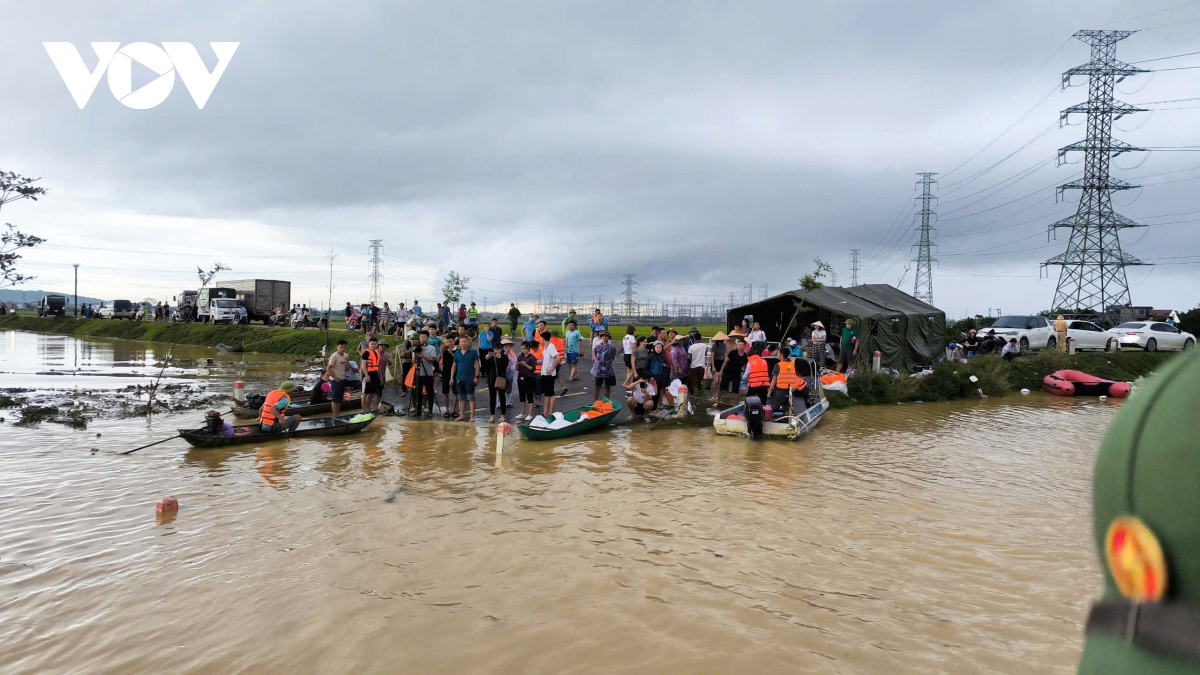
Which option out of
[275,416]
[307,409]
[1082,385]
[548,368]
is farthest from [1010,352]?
[275,416]

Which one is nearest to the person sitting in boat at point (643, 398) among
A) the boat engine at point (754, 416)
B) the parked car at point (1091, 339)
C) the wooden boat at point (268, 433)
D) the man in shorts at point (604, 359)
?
the man in shorts at point (604, 359)

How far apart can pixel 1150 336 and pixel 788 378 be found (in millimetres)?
26289

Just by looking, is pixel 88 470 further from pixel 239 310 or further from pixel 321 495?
pixel 239 310

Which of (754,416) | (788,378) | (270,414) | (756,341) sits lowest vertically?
(270,414)

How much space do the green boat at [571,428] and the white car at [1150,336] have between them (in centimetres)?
2785

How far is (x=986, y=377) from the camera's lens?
83.9 ft

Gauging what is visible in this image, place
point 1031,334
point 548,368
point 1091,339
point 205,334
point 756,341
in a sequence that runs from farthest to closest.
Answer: point 205,334, point 1091,339, point 1031,334, point 756,341, point 548,368

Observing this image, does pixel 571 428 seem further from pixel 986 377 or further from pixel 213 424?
pixel 986 377

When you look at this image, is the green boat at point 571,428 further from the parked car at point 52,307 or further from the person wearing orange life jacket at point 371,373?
the parked car at point 52,307

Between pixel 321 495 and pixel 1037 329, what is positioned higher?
pixel 1037 329

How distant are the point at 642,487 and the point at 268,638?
653cm

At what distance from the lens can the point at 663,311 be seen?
9731cm

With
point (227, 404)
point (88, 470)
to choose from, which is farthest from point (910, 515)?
point (227, 404)

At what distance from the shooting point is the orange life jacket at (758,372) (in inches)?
621
